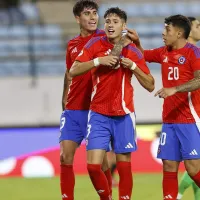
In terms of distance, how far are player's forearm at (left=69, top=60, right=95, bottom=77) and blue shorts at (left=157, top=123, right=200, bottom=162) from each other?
1.02m

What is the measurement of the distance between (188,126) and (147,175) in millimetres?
5022

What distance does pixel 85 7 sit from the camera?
802 centimetres

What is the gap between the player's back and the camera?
7392mm

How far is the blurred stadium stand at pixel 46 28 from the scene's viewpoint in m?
15.5

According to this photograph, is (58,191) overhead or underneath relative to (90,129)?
underneath

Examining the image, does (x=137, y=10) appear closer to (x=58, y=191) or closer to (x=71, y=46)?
(x=58, y=191)

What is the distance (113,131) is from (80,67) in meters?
0.74

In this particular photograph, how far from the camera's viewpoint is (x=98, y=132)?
739cm

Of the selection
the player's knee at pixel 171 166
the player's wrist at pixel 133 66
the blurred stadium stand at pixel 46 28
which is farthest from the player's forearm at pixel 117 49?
the blurred stadium stand at pixel 46 28

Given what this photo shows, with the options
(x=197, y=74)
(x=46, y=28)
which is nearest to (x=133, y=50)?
(x=197, y=74)

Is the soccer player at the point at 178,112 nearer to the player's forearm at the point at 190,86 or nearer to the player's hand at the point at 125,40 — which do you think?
the player's hand at the point at 125,40

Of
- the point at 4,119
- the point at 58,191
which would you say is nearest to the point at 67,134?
the point at 58,191

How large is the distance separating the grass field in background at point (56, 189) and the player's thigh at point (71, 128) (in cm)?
185

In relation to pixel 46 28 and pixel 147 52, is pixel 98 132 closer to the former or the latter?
pixel 147 52
